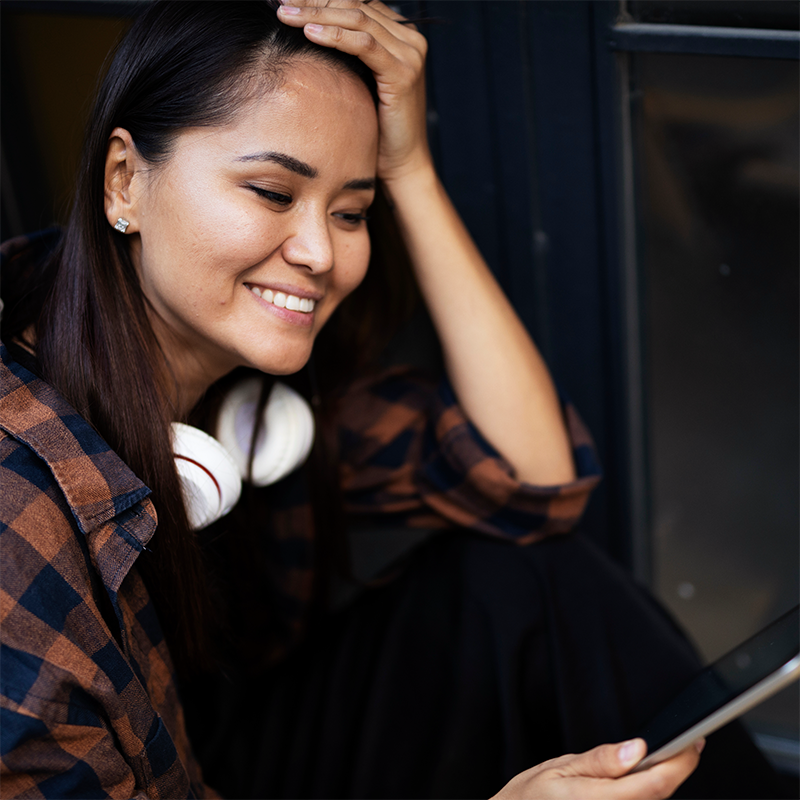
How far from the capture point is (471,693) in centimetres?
123

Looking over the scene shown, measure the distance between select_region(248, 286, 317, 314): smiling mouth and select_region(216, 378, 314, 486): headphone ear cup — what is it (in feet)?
0.69

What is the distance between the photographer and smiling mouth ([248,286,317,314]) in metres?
1.06

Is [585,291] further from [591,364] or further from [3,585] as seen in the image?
[3,585]

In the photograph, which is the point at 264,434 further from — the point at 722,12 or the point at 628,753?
the point at 722,12

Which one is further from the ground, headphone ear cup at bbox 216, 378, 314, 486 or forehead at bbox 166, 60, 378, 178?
forehead at bbox 166, 60, 378, 178

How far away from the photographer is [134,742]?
907mm

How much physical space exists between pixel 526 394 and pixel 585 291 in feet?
0.92

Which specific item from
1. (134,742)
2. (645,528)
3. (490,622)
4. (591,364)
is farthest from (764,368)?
(134,742)

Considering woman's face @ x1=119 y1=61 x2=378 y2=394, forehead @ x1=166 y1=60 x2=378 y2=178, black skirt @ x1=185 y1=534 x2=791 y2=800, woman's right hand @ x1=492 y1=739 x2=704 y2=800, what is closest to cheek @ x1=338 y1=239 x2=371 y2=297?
woman's face @ x1=119 y1=61 x2=378 y2=394

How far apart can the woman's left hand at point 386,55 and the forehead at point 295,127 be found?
44mm

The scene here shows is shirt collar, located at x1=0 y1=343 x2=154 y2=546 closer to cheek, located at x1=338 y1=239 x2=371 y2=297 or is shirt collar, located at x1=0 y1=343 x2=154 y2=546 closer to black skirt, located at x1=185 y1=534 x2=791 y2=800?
cheek, located at x1=338 y1=239 x2=371 y2=297

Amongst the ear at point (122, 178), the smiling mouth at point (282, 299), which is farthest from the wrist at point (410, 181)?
the ear at point (122, 178)

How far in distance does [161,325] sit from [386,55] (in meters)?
0.44

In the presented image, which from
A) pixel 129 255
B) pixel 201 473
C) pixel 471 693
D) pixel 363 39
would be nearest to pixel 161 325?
pixel 129 255
